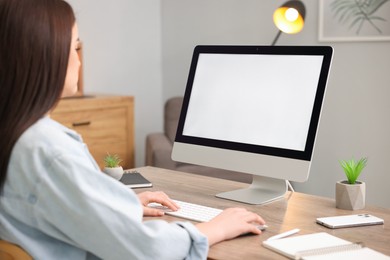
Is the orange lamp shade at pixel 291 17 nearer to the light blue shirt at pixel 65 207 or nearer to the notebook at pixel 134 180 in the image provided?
the notebook at pixel 134 180

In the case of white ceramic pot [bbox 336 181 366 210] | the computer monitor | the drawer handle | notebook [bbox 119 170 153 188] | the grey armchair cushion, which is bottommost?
the grey armchair cushion

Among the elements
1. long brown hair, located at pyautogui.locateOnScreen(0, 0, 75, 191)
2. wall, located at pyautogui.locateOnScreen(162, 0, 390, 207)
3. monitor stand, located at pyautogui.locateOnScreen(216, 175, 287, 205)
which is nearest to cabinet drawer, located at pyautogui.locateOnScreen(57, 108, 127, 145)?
wall, located at pyautogui.locateOnScreen(162, 0, 390, 207)

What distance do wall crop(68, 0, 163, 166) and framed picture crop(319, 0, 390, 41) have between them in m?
1.49

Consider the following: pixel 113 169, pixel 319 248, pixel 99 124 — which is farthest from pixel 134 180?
pixel 99 124

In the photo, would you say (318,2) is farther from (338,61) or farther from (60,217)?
(60,217)

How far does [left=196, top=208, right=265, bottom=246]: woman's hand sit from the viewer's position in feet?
4.89

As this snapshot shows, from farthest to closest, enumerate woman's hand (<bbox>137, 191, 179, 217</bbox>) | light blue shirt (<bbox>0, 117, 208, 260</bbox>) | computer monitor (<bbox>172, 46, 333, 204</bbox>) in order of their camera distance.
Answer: computer monitor (<bbox>172, 46, 333, 204</bbox>), woman's hand (<bbox>137, 191, 179, 217</bbox>), light blue shirt (<bbox>0, 117, 208, 260</bbox>)

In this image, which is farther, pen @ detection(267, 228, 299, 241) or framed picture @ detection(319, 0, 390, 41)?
framed picture @ detection(319, 0, 390, 41)

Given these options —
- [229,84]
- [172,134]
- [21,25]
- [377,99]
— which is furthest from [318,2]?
[21,25]

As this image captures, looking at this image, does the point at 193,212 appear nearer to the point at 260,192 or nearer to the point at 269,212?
the point at 269,212

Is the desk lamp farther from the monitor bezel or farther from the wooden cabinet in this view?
the monitor bezel

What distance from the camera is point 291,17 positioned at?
368 centimetres

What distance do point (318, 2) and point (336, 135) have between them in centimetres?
89

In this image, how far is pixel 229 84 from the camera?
2068 millimetres
